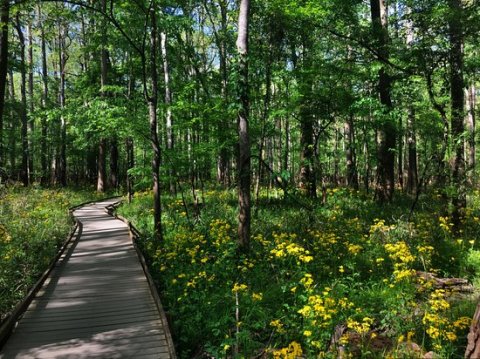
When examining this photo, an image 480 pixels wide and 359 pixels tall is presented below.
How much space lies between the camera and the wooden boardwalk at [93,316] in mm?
5809

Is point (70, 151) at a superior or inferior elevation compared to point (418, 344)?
superior

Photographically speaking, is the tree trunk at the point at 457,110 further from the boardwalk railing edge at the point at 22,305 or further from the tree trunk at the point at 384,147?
the boardwalk railing edge at the point at 22,305

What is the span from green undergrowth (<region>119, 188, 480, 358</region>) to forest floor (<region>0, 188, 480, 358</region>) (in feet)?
0.09

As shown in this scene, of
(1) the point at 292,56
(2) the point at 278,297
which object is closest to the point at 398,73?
(1) the point at 292,56

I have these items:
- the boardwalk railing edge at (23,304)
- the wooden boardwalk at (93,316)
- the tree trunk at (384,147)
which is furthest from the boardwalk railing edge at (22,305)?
the tree trunk at (384,147)

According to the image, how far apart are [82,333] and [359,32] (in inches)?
429

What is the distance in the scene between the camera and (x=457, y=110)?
9477mm

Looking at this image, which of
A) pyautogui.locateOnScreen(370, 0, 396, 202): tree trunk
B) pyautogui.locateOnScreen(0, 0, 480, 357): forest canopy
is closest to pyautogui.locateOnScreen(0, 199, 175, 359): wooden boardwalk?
pyautogui.locateOnScreen(0, 0, 480, 357): forest canopy

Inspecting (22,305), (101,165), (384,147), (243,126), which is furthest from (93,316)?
(101,165)

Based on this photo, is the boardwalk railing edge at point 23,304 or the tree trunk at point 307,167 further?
the tree trunk at point 307,167

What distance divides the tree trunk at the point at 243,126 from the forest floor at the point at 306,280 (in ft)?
1.46

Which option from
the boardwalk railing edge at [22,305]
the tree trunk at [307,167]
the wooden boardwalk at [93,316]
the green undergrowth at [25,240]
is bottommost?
the wooden boardwalk at [93,316]

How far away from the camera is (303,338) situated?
5277 mm

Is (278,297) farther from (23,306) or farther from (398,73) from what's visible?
(398,73)
